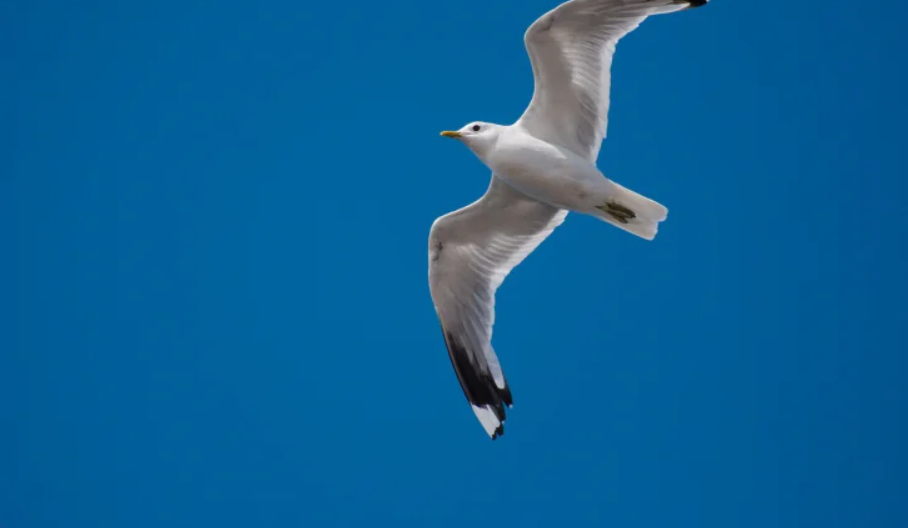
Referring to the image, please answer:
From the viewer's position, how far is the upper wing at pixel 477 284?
30.3ft

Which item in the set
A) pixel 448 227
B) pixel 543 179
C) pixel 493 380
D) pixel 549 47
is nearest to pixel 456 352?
pixel 493 380

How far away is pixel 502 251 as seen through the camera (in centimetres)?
930

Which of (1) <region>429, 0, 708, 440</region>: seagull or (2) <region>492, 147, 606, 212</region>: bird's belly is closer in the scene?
(1) <region>429, 0, 708, 440</region>: seagull

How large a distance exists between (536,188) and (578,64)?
0.91 metres

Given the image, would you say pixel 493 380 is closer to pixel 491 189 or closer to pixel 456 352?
pixel 456 352

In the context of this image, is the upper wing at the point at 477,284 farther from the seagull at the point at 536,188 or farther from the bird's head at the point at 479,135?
the bird's head at the point at 479,135

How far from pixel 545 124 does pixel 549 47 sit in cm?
61

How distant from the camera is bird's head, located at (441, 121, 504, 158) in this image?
335 inches

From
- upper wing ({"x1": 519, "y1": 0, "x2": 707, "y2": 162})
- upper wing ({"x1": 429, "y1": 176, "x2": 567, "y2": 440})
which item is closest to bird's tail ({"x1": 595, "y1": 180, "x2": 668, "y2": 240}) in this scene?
upper wing ({"x1": 519, "y1": 0, "x2": 707, "y2": 162})

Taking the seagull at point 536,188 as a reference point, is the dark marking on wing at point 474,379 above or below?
below

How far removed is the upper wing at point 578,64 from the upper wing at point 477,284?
33.8 inches

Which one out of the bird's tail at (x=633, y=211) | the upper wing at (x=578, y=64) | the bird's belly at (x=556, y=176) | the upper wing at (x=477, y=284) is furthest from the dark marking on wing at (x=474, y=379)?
the upper wing at (x=578, y=64)

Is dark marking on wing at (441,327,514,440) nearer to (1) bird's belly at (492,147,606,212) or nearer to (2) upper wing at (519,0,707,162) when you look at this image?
(1) bird's belly at (492,147,606,212)

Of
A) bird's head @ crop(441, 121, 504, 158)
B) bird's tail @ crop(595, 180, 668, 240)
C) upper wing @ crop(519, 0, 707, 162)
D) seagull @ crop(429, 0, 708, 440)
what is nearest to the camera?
upper wing @ crop(519, 0, 707, 162)
